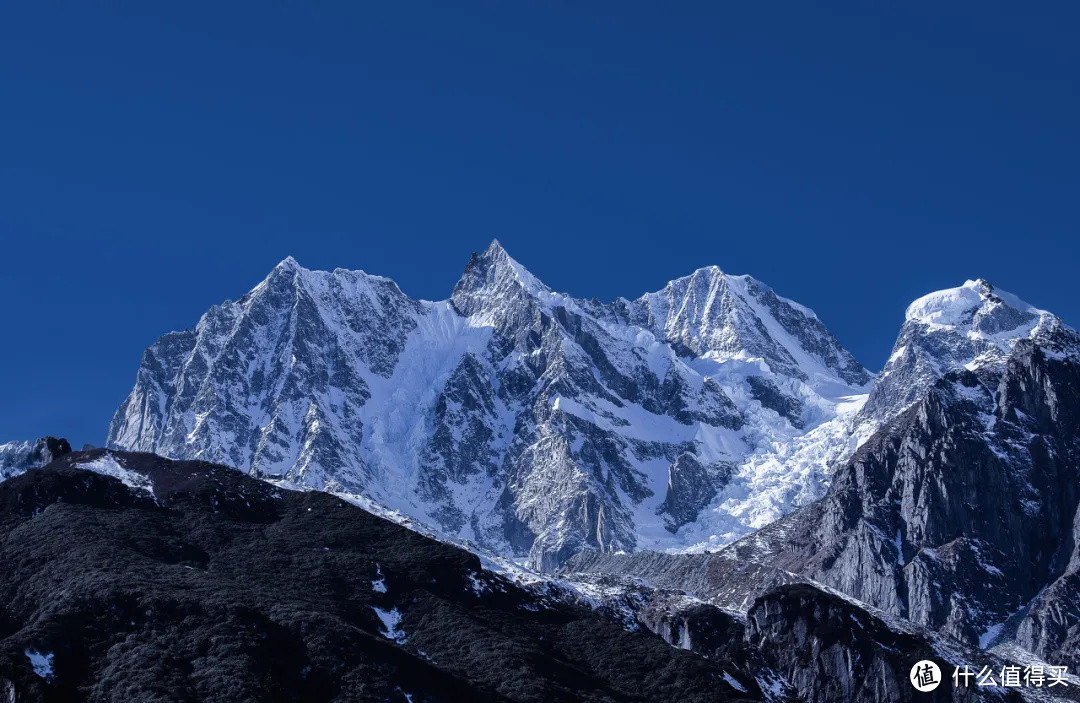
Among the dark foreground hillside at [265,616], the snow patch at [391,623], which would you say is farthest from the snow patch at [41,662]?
the snow patch at [391,623]

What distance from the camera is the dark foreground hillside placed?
464 feet

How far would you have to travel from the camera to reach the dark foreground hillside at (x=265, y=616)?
5566 inches

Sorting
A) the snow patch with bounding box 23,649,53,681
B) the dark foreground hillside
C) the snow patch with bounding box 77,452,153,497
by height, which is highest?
the snow patch with bounding box 77,452,153,497

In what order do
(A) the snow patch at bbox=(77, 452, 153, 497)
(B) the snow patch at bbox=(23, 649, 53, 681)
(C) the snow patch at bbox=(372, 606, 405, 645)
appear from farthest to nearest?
(A) the snow patch at bbox=(77, 452, 153, 497) < (C) the snow patch at bbox=(372, 606, 405, 645) < (B) the snow patch at bbox=(23, 649, 53, 681)

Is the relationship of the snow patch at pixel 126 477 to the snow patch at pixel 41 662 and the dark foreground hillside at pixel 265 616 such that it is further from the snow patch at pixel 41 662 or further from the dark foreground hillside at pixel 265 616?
the snow patch at pixel 41 662

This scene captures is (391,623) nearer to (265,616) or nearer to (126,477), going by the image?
(265,616)

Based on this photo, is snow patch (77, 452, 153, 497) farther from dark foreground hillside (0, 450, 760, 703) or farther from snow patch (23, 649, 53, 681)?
snow patch (23, 649, 53, 681)

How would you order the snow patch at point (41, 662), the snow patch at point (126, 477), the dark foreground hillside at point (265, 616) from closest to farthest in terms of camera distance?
the snow patch at point (41, 662) < the dark foreground hillside at point (265, 616) < the snow patch at point (126, 477)

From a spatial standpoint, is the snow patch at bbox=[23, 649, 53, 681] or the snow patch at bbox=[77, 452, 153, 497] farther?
the snow patch at bbox=[77, 452, 153, 497]

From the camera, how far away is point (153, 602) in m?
151

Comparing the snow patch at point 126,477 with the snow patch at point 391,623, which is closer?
the snow patch at point 391,623

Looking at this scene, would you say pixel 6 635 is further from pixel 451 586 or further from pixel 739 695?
pixel 739 695

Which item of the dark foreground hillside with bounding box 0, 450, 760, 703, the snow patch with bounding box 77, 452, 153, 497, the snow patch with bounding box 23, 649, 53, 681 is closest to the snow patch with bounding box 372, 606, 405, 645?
the dark foreground hillside with bounding box 0, 450, 760, 703

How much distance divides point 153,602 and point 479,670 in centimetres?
2975
